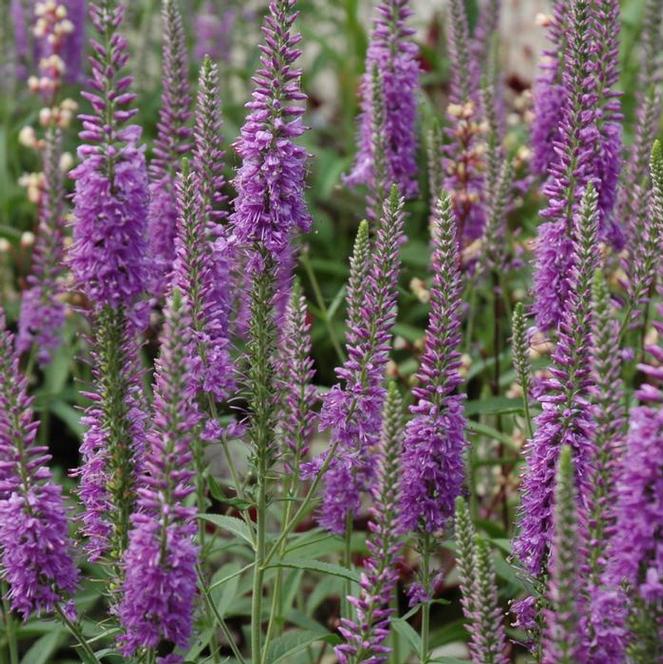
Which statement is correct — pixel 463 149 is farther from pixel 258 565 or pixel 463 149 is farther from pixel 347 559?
pixel 258 565

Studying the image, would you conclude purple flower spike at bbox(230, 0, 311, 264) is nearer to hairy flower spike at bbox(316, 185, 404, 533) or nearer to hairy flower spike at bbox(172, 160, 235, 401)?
hairy flower spike at bbox(172, 160, 235, 401)

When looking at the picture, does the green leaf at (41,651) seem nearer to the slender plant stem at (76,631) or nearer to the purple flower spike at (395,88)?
the slender plant stem at (76,631)

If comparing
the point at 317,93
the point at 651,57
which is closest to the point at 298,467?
the point at 651,57

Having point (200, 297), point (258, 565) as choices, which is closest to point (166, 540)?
point (258, 565)

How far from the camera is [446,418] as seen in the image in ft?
13.1

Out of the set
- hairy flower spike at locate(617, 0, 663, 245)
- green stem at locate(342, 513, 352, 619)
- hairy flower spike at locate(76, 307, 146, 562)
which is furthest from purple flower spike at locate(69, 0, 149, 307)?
hairy flower spike at locate(617, 0, 663, 245)

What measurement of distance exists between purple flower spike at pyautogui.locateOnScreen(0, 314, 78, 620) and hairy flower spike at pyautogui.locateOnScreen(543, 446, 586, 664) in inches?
59.3

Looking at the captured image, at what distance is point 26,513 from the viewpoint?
346cm

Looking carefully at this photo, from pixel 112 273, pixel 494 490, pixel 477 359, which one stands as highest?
pixel 112 273

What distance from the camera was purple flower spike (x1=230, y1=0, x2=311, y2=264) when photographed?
3.78 meters

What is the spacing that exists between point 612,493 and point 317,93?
33.4ft

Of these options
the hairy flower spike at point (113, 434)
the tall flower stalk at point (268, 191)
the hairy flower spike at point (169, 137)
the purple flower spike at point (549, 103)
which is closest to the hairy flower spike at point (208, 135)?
the tall flower stalk at point (268, 191)

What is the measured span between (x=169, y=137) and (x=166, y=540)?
253cm

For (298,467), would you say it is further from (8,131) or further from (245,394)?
(8,131)
